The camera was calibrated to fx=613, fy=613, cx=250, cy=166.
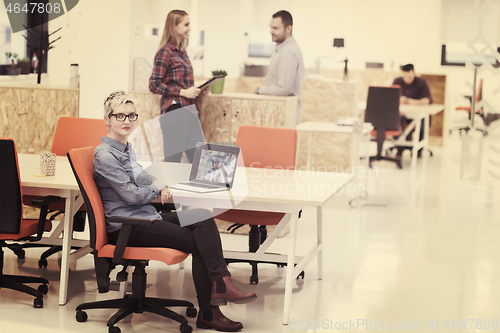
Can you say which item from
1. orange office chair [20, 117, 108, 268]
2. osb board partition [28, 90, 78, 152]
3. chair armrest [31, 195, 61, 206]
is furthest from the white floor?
osb board partition [28, 90, 78, 152]

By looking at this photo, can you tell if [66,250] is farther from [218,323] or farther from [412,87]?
[412,87]

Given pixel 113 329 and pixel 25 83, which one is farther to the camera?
pixel 25 83

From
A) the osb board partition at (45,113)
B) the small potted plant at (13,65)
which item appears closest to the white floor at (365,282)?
the osb board partition at (45,113)

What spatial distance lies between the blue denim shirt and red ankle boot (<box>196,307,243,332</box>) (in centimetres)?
60

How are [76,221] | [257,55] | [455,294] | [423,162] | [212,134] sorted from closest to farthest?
[455,294], [76,221], [212,134], [423,162], [257,55]

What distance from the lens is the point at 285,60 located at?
5.30m

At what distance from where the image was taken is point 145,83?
5613 millimetres

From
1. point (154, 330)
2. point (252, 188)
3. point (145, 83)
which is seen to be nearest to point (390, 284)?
point (252, 188)

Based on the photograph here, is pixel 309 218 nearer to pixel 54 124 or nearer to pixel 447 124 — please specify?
pixel 54 124

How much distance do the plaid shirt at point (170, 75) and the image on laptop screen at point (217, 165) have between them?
1.71 meters

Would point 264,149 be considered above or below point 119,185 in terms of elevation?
above

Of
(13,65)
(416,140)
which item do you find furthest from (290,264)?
(416,140)

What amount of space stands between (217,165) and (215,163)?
0.05 ft

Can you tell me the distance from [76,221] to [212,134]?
153 centimetres
